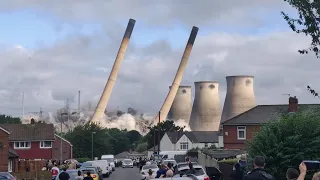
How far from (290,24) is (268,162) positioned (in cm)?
764

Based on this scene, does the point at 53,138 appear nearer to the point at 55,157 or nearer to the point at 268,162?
the point at 55,157

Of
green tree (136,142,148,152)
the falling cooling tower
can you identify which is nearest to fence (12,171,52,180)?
the falling cooling tower

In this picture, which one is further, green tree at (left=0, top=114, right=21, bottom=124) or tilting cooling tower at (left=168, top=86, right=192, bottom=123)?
green tree at (left=0, top=114, right=21, bottom=124)

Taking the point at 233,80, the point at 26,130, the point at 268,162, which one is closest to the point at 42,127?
the point at 26,130

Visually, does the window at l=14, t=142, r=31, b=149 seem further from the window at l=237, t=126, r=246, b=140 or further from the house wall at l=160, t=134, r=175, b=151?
the house wall at l=160, t=134, r=175, b=151

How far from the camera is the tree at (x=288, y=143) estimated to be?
25.8 metres

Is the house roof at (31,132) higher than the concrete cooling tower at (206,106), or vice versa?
the concrete cooling tower at (206,106)

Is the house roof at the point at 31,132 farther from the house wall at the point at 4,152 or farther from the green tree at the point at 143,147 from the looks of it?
the green tree at the point at 143,147

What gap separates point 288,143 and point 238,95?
7048 centimetres

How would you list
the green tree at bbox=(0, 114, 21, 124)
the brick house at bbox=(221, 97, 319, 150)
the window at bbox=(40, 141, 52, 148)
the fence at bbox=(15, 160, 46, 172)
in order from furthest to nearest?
the green tree at bbox=(0, 114, 21, 124) → the window at bbox=(40, 141, 52, 148) → the fence at bbox=(15, 160, 46, 172) → the brick house at bbox=(221, 97, 319, 150)

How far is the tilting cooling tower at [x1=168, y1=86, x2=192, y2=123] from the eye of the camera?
124625 millimetres

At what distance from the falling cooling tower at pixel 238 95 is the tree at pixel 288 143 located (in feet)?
228

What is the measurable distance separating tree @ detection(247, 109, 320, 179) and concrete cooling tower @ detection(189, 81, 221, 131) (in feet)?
265

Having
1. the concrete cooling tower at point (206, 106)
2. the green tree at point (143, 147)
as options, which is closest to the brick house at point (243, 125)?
the concrete cooling tower at point (206, 106)
